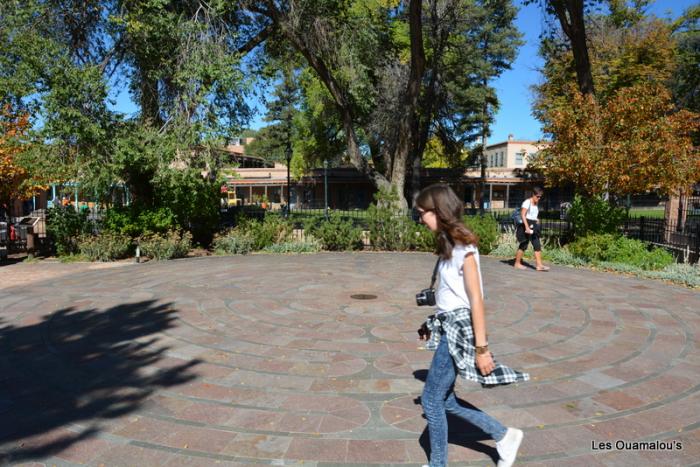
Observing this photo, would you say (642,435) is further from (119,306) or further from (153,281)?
(153,281)

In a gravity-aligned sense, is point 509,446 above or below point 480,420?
below

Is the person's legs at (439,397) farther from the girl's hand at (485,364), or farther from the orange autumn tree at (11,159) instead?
the orange autumn tree at (11,159)

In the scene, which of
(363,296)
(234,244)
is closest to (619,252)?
(363,296)

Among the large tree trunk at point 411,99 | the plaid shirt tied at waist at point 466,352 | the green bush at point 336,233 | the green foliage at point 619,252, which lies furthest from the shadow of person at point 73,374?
the large tree trunk at point 411,99

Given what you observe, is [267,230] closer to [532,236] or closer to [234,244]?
[234,244]

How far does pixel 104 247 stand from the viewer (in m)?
11.5

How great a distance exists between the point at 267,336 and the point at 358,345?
1.09 m

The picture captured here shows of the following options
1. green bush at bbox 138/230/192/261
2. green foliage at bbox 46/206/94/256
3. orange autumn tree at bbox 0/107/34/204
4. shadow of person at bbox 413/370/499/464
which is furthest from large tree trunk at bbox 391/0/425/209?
shadow of person at bbox 413/370/499/464

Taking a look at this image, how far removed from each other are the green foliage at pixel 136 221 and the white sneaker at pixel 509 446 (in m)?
11.2

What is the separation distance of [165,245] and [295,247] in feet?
11.0

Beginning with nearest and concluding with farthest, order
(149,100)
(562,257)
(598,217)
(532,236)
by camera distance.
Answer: (532,236) < (562,257) < (598,217) < (149,100)

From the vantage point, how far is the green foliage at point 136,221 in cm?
1222

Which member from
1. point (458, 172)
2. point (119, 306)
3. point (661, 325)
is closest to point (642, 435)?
point (661, 325)

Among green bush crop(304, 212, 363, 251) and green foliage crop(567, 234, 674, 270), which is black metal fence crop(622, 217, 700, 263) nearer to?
green foliage crop(567, 234, 674, 270)
